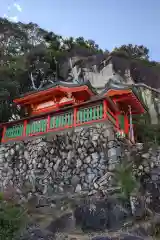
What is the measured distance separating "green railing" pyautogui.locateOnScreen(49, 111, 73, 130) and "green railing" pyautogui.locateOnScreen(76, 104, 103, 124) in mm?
448

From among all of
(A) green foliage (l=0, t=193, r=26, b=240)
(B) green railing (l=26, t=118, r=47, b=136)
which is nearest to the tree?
(B) green railing (l=26, t=118, r=47, b=136)

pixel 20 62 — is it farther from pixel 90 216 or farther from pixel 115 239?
pixel 115 239

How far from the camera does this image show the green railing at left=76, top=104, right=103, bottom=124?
492 inches

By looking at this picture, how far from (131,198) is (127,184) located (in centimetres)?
66

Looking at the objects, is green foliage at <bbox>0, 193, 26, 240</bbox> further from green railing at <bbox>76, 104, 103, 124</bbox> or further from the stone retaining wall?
green railing at <bbox>76, 104, 103, 124</bbox>

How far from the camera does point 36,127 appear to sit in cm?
1409

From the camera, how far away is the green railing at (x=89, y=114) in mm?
12493

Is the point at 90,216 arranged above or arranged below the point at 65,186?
below

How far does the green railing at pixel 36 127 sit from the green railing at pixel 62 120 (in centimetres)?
46

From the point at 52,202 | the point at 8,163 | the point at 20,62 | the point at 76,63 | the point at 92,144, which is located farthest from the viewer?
the point at 76,63

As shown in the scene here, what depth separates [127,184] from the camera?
33.3 feet

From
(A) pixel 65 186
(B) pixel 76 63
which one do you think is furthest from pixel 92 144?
(B) pixel 76 63

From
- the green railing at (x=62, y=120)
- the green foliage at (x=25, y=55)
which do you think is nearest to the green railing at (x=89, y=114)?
the green railing at (x=62, y=120)

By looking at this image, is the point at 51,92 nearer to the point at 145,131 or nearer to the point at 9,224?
the point at 145,131
